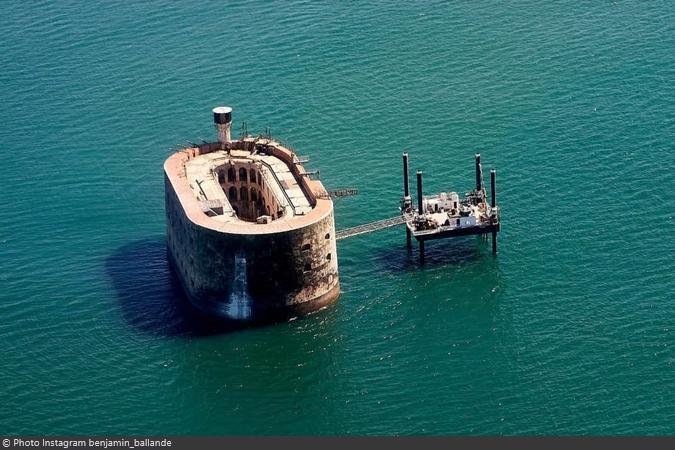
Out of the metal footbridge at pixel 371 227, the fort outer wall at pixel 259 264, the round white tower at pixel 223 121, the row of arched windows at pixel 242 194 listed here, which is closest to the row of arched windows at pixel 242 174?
the row of arched windows at pixel 242 194

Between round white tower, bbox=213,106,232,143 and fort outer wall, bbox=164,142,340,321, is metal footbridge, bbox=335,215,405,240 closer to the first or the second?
fort outer wall, bbox=164,142,340,321

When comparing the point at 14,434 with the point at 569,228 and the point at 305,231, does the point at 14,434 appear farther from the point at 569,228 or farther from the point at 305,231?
the point at 569,228

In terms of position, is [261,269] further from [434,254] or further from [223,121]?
[434,254]

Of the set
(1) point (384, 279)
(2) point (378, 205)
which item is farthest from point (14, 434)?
(2) point (378, 205)

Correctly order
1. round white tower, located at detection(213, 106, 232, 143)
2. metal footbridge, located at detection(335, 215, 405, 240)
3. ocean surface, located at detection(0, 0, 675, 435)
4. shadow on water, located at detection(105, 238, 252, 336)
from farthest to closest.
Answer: round white tower, located at detection(213, 106, 232, 143), metal footbridge, located at detection(335, 215, 405, 240), shadow on water, located at detection(105, 238, 252, 336), ocean surface, located at detection(0, 0, 675, 435)

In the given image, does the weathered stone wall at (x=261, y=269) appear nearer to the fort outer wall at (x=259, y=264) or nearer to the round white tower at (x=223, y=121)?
the fort outer wall at (x=259, y=264)

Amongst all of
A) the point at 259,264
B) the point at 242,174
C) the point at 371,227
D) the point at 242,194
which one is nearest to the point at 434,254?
the point at 371,227

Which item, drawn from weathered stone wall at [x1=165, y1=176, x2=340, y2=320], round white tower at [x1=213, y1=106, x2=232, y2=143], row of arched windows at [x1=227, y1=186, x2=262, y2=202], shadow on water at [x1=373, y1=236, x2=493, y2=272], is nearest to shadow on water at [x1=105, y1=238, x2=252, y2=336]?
weathered stone wall at [x1=165, y1=176, x2=340, y2=320]
